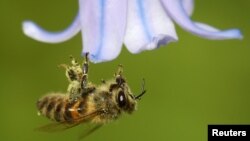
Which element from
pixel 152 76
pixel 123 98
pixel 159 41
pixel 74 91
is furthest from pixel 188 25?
pixel 152 76

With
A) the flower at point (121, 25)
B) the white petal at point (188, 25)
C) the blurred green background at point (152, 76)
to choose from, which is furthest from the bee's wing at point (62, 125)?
the blurred green background at point (152, 76)

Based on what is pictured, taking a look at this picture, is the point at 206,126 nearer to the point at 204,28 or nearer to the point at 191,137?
the point at 191,137

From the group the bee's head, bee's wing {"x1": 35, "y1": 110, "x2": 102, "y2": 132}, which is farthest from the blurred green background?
bee's wing {"x1": 35, "y1": 110, "x2": 102, "y2": 132}

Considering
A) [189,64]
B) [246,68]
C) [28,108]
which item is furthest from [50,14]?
[246,68]

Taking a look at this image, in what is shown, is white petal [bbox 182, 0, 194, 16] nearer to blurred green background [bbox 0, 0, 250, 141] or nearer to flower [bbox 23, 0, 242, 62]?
flower [bbox 23, 0, 242, 62]

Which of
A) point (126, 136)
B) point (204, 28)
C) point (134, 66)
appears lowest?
point (204, 28)

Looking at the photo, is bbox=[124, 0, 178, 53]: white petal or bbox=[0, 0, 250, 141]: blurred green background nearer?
bbox=[124, 0, 178, 53]: white petal

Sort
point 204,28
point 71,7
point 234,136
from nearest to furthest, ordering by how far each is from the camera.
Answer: point 204,28, point 234,136, point 71,7
